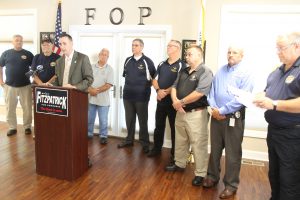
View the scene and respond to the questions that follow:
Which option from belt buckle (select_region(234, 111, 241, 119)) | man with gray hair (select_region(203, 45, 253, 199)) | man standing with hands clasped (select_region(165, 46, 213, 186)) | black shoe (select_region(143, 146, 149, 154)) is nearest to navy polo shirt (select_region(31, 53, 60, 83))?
black shoe (select_region(143, 146, 149, 154))

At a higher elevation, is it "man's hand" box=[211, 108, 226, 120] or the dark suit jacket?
the dark suit jacket

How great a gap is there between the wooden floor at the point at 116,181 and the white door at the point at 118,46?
99 centimetres

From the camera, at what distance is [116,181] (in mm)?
3188

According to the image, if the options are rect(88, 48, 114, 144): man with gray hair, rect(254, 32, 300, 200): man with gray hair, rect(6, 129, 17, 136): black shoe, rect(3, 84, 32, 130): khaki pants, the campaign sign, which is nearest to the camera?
rect(254, 32, 300, 200): man with gray hair

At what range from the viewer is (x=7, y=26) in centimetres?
546

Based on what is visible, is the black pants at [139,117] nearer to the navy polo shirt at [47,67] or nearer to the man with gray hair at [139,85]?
the man with gray hair at [139,85]

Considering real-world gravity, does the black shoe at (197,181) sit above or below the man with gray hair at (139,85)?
below

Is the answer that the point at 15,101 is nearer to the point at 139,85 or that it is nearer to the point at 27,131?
the point at 27,131

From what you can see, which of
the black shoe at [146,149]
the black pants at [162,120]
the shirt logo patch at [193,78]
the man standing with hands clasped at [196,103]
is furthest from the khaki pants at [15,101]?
the shirt logo patch at [193,78]

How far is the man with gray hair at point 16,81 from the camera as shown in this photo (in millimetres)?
4742

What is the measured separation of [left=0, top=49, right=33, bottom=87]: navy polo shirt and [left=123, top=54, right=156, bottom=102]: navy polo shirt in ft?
6.29

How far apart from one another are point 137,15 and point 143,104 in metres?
1.52

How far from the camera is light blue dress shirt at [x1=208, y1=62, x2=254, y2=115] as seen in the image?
273 centimetres

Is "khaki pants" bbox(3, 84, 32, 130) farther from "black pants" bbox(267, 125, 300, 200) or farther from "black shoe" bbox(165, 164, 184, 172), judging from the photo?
"black pants" bbox(267, 125, 300, 200)
